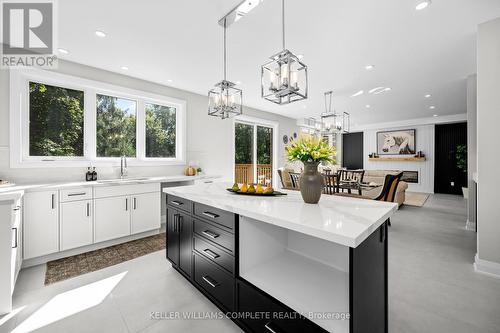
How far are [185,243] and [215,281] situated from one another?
56cm

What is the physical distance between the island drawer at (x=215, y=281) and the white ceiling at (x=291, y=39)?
A: 7.79 feet

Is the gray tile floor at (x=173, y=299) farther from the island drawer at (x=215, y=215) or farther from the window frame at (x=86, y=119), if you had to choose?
the window frame at (x=86, y=119)

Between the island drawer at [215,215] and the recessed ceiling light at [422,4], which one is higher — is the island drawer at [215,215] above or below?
below

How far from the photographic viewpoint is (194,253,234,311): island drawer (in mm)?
1594

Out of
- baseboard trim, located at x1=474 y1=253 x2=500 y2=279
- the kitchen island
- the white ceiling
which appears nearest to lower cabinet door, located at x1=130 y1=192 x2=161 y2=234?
the kitchen island

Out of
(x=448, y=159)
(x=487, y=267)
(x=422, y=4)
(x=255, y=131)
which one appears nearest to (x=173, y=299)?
(x=487, y=267)

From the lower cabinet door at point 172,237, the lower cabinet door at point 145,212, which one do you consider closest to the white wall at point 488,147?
the lower cabinet door at point 172,237

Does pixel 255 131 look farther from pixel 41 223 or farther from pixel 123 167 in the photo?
pixel 41 223

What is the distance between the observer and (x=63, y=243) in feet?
8.86

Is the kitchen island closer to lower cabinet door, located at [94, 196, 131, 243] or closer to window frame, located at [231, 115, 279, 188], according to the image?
lower cabinet door, located at [94, 196, 131, 243]

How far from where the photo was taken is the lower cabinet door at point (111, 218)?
9.71ft

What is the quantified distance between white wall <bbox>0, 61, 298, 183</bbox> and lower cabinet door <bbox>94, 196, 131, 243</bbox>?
710 mm

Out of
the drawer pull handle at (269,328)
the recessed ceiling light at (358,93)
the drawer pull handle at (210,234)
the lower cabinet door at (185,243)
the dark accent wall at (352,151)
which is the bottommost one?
the drawer pull handle at (269,328)

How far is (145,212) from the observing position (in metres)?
3.44
